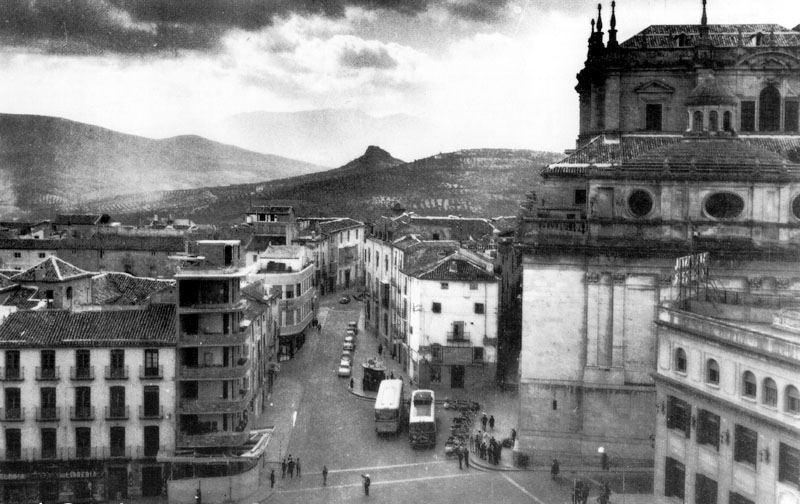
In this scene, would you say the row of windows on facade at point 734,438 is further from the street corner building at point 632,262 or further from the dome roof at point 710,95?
the dome roof at point 710,95

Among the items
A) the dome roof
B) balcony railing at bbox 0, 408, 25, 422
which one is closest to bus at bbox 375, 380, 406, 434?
balcony railing at bbox 0, 408, 25, 422

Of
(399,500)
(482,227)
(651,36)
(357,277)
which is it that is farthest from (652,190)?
(357,277)

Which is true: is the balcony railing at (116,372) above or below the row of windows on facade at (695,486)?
above

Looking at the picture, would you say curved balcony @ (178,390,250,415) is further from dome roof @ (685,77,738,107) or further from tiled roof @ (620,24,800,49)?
tiled roof @ (620,24,800,49)

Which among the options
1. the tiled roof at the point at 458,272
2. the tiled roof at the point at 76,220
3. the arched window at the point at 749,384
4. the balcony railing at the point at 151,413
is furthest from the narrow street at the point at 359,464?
the tiled roof at the point at 76,220

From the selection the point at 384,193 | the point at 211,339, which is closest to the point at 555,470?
the point at 211,339

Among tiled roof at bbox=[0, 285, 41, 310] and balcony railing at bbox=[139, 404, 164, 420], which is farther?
tiled roof at bbox=[0, 285, 41, 310]

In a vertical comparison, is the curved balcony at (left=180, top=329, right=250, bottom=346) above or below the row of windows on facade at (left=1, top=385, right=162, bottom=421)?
above
